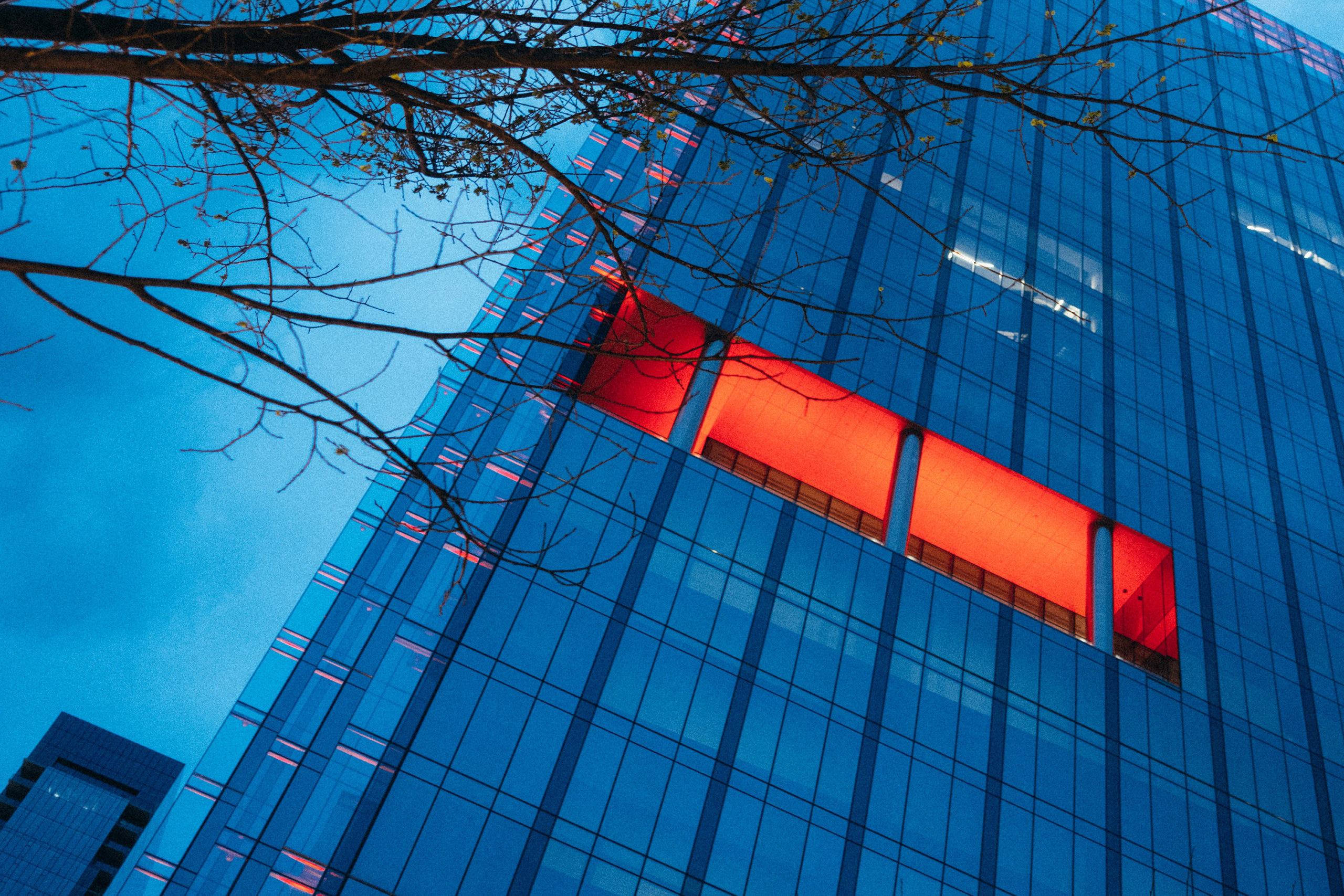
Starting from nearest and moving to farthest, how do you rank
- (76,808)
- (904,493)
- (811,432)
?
(904,493) < (811,432) < (76,808)

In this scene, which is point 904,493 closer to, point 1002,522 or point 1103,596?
point 1002,522

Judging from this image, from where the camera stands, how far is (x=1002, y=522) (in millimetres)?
27719

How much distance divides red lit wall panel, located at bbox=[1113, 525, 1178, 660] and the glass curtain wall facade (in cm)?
12

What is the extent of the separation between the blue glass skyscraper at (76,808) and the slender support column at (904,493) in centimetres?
8327

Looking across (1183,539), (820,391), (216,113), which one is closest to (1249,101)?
(1183,539)

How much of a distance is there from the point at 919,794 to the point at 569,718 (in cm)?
805

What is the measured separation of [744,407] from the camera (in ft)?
89.7

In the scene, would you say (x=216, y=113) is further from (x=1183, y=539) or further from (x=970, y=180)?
(x=970, y=180)

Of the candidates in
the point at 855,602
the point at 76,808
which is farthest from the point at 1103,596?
the point at 76,808

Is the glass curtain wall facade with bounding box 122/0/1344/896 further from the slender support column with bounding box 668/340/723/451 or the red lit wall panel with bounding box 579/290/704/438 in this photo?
the red lit wall panel with bounding box 579/290/704/438

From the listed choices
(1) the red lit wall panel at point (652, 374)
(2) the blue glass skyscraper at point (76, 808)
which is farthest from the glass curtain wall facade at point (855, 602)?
(2) the blue glass skyscraper at point (76, 808)

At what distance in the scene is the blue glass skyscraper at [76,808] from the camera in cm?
8112

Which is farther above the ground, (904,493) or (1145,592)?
(1145,592)

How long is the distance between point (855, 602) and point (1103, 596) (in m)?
8.55
